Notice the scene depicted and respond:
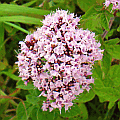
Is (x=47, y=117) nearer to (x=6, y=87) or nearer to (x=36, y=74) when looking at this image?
(x=36, y=74)

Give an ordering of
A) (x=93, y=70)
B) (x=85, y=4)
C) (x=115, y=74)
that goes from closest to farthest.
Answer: (x=93, y=70) < (x=115, y=74) < (x=85, y=4)

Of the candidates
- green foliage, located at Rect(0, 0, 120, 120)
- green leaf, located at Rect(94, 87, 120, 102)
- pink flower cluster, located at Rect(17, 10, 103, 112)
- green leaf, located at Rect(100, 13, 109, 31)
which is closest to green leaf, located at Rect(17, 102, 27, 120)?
green foliage, located at Rect(0, 0, 120, 120)

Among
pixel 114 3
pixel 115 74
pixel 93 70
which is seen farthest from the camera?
pixel 115 74

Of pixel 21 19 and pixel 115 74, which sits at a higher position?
pixel 21 19

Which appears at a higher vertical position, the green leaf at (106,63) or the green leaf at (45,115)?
the green leaf at (106,63)

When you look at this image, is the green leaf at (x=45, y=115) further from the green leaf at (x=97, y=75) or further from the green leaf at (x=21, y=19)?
the green leaf at (x=21, y=19)

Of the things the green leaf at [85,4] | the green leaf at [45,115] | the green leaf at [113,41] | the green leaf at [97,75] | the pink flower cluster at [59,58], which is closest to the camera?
the pink flower cluster at [59,58]

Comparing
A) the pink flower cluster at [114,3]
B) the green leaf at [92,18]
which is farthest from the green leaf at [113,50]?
the pink flower cluster at [114,3]

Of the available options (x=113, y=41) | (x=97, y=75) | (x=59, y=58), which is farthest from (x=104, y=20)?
(x=97, y=75)

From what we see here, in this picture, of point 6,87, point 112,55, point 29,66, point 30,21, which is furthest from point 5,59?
point 112,55

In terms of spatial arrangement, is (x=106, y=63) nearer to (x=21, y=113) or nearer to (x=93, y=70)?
(x=93, y=70)
